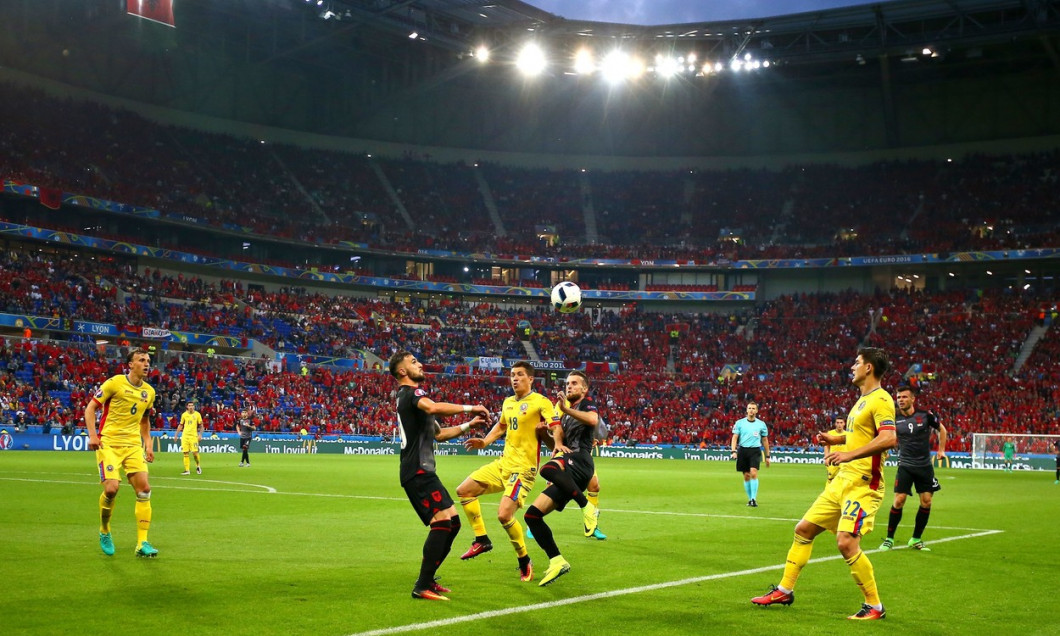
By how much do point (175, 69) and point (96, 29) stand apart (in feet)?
19.9

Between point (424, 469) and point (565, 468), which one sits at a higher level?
point (424, 469)

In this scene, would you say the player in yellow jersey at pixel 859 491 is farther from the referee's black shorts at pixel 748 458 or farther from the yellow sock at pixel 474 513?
the referee's black shorts at pixel 748 458

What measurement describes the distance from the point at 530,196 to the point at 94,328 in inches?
1504

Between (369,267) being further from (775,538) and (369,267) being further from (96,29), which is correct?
(775,538)

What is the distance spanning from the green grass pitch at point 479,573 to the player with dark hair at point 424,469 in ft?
1.36

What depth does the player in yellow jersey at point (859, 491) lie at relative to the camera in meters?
8.58

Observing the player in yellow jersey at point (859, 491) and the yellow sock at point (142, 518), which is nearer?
the player in yellow jersey at point (859, 491)

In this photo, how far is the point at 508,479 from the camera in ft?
35.3

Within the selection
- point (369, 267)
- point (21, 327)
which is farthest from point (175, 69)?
point (21, 327)

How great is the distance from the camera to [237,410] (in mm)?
50125

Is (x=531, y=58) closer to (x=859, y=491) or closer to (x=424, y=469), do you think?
Answer: (x=424, y=469)

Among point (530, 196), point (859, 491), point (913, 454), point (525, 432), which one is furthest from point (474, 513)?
point (530, 196)

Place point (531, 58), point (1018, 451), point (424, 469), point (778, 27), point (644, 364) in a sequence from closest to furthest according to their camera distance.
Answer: point (424, 469) → point (1018, 451) → point (778, 27) → point (531, 58) → point (644, 364)

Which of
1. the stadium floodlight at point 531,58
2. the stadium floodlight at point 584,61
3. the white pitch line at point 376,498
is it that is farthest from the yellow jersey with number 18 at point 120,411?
the stadium floodlight at point 584,61
